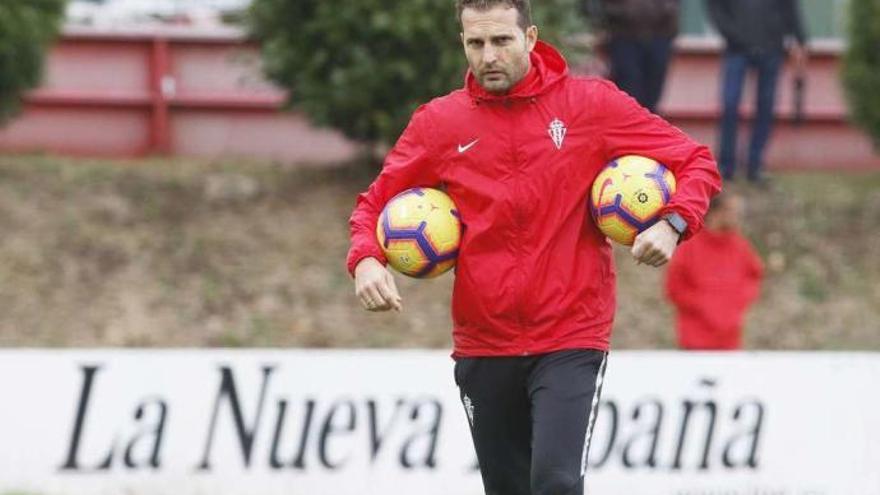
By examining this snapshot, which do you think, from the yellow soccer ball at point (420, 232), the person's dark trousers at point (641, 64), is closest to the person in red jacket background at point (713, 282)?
the person's dark trousers at point (641, 64)

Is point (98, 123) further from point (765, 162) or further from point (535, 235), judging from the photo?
point (535, 235)

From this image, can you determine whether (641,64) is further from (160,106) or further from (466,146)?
(466,146)

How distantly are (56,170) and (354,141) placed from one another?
2397 millimetres

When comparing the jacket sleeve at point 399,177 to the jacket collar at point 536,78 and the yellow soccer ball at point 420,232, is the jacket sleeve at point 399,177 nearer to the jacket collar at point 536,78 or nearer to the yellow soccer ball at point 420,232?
the yellow soccer ball at point 420,232

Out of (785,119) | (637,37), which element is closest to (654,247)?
(637,37)

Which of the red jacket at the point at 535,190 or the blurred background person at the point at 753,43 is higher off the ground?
the red jacket at the point at 535,190

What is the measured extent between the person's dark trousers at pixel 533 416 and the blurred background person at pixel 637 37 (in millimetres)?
7777

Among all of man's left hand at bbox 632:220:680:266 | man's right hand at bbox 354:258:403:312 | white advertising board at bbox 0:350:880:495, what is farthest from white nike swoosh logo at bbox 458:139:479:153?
white advertising board at bbox 0:350:880:495

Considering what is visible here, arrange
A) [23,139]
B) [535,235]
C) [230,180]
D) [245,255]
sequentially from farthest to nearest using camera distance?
[23,139], [230,180], [245,255], [535,235]

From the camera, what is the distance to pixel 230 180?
1496 centimetres

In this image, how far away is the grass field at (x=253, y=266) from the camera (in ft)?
42.8

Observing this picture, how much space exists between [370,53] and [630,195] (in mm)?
7551

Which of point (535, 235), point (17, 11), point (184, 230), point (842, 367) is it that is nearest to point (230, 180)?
point (184, 230)

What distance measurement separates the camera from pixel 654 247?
6273 millimetres
